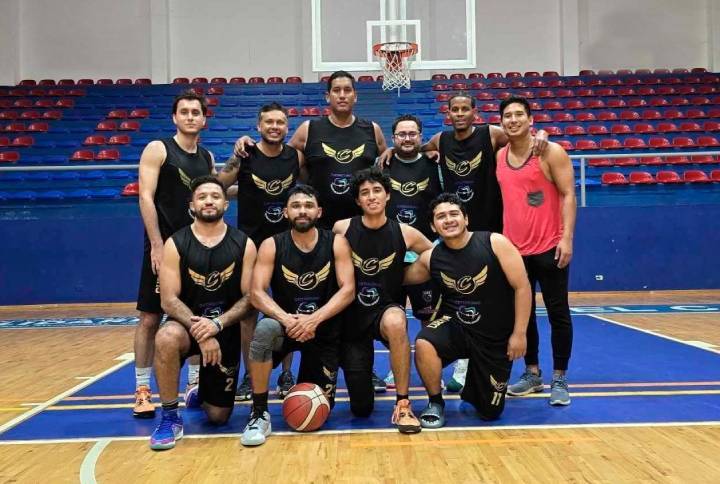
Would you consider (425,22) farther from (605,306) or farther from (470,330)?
(470,330)

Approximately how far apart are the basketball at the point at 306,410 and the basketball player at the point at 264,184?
758mm

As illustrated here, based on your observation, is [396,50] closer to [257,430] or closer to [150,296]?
[150,296]

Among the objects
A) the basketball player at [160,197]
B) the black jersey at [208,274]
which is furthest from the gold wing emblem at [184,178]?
the black jersey at [208,274]

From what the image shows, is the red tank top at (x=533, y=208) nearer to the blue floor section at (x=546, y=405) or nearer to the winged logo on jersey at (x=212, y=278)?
the blue floor section at (x=546, y=405)

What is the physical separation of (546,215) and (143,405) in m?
2.71

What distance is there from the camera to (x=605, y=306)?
8.43 m

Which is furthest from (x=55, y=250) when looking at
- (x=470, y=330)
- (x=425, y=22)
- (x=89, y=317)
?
(x=425, y=22)

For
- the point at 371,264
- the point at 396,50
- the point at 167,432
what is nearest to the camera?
the point at 167,432

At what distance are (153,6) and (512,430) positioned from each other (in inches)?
625

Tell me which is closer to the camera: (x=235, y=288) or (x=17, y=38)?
(x=235, y=288)

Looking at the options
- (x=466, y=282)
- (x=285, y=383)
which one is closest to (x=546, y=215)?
(x=466, y=282)

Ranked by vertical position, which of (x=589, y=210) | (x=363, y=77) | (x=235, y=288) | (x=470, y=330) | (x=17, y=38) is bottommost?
(x=470, y=330)

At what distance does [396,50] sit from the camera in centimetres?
1303

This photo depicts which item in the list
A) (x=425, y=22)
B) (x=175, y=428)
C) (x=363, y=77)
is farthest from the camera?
(x=363, y=77)
